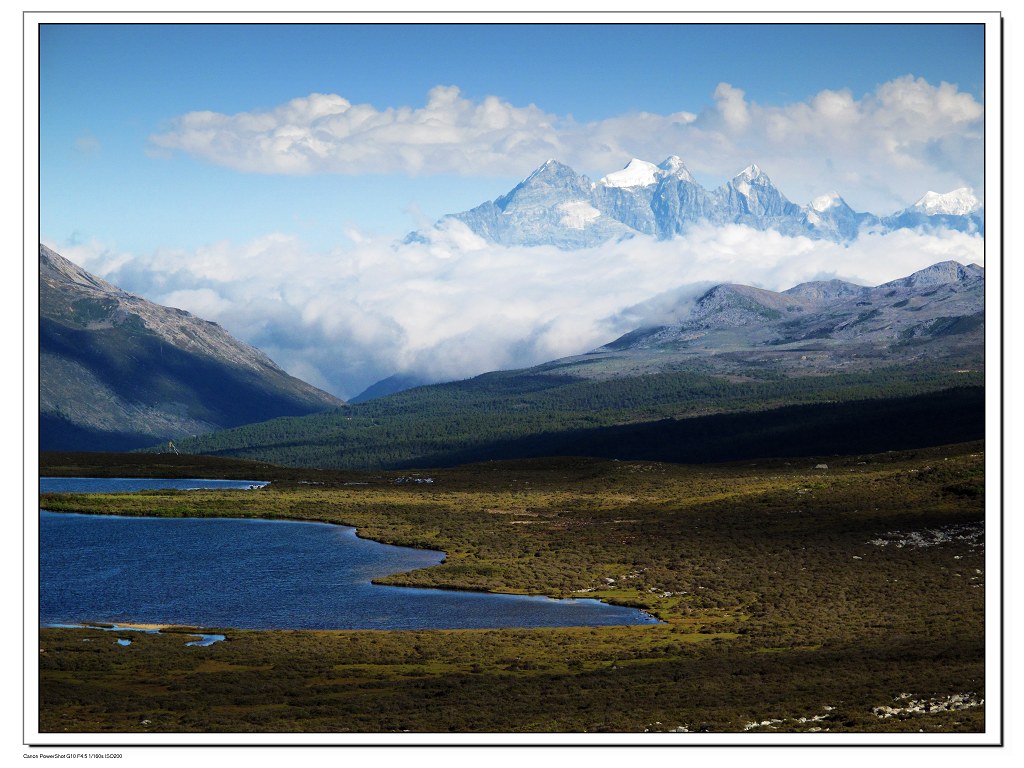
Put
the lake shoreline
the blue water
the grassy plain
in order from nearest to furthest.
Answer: the grassy plain < the lake shoreline < the blue water

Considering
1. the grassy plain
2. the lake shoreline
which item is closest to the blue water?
the lake shoreline

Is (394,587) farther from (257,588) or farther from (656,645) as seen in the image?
(656,645)

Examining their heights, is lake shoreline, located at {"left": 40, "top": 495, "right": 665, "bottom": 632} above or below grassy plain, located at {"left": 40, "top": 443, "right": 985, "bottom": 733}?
below

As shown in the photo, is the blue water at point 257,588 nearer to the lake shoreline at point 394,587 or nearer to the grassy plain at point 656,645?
the lake shoreline at point 394,587

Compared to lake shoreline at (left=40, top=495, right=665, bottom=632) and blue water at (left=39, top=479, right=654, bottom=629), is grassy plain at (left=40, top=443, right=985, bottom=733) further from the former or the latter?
blue water at (left=39, top=479, right=654, bottom=629)
